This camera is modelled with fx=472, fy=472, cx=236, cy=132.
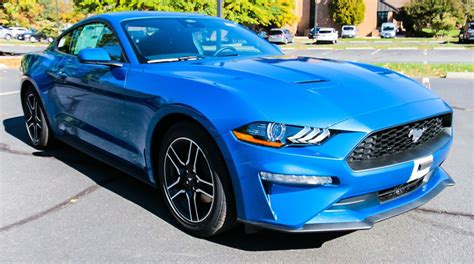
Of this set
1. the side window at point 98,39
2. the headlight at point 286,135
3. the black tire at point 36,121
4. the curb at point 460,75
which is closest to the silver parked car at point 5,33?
the curb at point 460,75

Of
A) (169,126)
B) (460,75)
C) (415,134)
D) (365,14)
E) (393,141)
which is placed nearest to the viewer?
(393,141)

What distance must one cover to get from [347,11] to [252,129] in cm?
5543

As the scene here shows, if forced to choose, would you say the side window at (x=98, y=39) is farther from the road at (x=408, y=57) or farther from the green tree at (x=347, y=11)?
the green tree at (x=347, y=11)

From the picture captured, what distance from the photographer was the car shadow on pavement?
318 centimetres

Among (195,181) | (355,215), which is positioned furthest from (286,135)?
(195,181)

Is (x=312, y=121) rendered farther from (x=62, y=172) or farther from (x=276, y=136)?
(x=62, y=172)

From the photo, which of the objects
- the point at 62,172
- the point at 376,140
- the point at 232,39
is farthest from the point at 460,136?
the point at 62,172

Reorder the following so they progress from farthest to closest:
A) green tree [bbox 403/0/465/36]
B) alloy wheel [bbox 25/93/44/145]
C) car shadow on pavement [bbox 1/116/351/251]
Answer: green tree [bbox 403/0/465/36]
alloy wheel [bbox 25/93/44/145]
car shadow on pavement [bbox 1/116/351/251]

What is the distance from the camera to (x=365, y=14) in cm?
5753

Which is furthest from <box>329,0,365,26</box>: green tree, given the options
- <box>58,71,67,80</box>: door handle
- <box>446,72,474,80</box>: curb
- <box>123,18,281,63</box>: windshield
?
<box>58,71,67,80</box>: door handle

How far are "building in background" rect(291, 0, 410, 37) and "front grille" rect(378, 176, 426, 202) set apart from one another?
2172 inches

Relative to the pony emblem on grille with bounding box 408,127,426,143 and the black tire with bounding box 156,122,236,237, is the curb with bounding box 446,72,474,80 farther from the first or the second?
the black tire with bounding box 156,122,236,237

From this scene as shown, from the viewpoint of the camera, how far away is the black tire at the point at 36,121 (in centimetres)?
532

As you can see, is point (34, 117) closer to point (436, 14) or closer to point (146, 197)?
point (146, 197)
